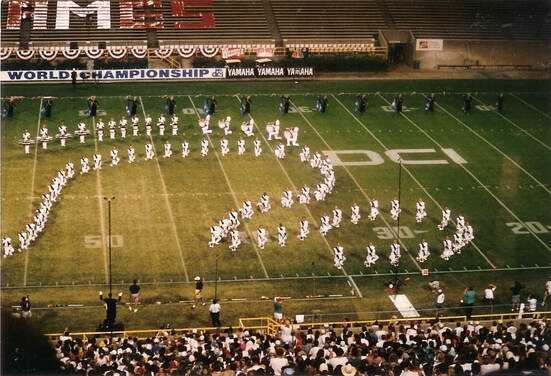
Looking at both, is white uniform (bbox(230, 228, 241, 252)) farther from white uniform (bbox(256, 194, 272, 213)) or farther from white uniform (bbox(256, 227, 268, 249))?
white uniform (bbox(256, 194, 272, 213))

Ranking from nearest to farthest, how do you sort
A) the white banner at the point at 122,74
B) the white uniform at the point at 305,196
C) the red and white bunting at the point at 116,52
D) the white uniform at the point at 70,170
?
the white uniform at the point at 305,196
the white uniform at the point at 70,170
the white banner at the point at 122,74
the red and white bunting at the point at 116,52

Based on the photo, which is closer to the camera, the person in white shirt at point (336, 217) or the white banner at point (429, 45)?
the person in white shirt at point (336, 217)

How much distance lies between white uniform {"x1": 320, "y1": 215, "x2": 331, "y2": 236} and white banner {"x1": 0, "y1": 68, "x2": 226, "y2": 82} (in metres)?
19.9

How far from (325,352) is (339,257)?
977 centimetres

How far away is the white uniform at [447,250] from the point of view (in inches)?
1149

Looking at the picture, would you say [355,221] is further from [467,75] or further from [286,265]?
[467,75]

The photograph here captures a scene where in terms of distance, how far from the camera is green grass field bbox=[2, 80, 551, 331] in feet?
89.0

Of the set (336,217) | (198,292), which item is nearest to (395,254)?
(336,217)

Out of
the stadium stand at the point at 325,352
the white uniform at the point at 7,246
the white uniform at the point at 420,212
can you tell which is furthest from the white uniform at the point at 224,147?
the stadium stand at the point at 325,352

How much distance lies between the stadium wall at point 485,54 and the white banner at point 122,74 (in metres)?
12.4

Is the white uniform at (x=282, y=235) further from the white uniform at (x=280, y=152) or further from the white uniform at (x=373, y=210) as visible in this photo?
the white uniform at (x=280, y=152)

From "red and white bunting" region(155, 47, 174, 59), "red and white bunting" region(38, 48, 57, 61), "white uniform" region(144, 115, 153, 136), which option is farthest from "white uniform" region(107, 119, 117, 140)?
"red and white bunting" region(155, 47, 174, 59)

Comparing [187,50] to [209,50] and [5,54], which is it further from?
[5,54]

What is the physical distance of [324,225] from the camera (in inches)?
1202
